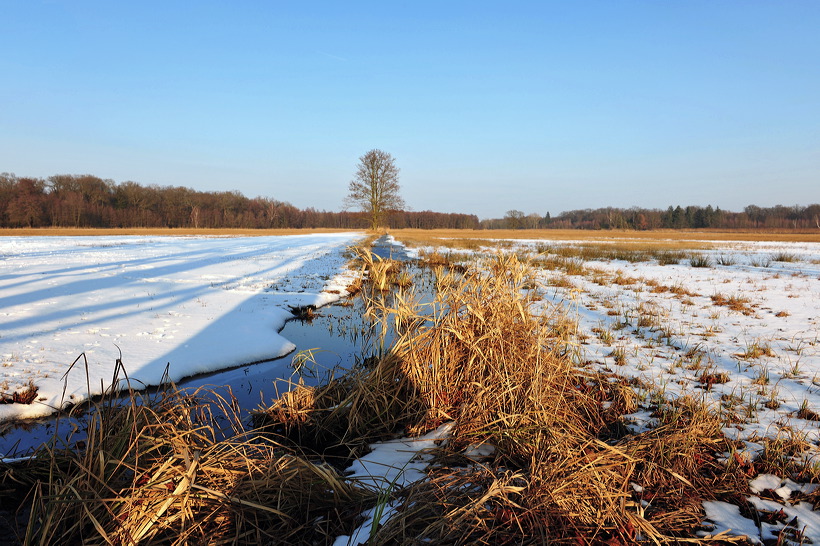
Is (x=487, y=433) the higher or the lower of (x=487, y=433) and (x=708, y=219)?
the lower

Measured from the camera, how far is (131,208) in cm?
8294

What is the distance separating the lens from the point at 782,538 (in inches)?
71.6

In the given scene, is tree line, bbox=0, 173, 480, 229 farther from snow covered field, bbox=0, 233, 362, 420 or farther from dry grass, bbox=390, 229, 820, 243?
snow covered field, bbox=0, 233, 362, 420

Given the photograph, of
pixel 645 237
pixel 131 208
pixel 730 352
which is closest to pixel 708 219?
pixel 645 237

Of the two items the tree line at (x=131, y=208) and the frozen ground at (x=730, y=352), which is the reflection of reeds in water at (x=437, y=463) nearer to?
the frozen ground at (x=730, y=352)

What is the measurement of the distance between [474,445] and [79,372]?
4481 millimetres

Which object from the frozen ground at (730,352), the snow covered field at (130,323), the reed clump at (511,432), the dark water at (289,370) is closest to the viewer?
the reed clump at (511,432)

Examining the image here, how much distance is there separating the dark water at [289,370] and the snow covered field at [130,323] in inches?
9.7

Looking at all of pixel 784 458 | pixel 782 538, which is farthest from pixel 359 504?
pixel 784 458

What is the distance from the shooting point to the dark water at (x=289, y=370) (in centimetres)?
324

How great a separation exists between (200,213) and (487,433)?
342 feet

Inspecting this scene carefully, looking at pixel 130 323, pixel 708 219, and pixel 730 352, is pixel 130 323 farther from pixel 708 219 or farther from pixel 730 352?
pixel 708 219

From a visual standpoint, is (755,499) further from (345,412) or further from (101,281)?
(101,281)

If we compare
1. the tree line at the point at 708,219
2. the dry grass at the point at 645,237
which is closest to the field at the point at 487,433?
the dry grass at the point at 645,237
